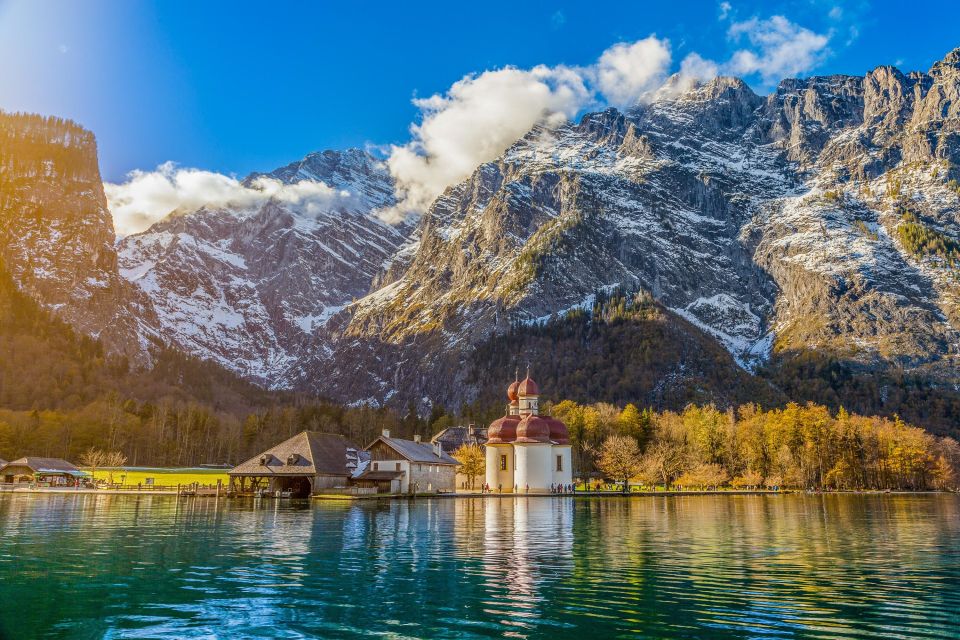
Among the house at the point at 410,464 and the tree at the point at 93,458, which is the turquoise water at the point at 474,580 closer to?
the house at the point at 410,464

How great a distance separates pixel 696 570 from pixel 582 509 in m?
46.9

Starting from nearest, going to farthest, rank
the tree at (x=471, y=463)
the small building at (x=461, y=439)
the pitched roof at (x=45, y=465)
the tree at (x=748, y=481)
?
the pitched roof at (x=45, y=465)
the tree at (x=471, y=463)
the small building at (x=461, y=439)
the tree at (x=748, y=481)

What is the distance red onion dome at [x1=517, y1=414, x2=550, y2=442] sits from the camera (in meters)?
118

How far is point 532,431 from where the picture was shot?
11775 centimetres

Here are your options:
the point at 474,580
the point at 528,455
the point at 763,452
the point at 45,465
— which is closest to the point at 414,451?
the point at 528,455

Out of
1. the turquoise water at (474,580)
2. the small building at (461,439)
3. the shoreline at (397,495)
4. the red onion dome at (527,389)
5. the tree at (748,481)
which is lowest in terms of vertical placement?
the turquoise water at (474,580)

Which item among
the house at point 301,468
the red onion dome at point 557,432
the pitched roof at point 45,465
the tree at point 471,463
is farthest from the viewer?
the tree at point 471,463

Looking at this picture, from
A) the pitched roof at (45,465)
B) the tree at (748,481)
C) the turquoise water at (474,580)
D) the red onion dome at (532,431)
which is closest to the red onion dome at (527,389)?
the red onion dome at (532,431)

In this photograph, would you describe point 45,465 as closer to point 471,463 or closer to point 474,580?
point 471,463

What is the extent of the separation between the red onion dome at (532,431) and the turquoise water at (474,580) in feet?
205

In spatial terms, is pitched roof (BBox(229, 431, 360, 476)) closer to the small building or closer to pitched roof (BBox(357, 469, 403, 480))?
pitched roof (BBox(357, 469, 403, 480))

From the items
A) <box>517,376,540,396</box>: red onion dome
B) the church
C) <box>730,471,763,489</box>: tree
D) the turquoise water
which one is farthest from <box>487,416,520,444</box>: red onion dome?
the turquoise water

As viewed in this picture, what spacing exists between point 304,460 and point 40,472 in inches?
2273

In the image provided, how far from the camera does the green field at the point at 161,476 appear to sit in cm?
12348
